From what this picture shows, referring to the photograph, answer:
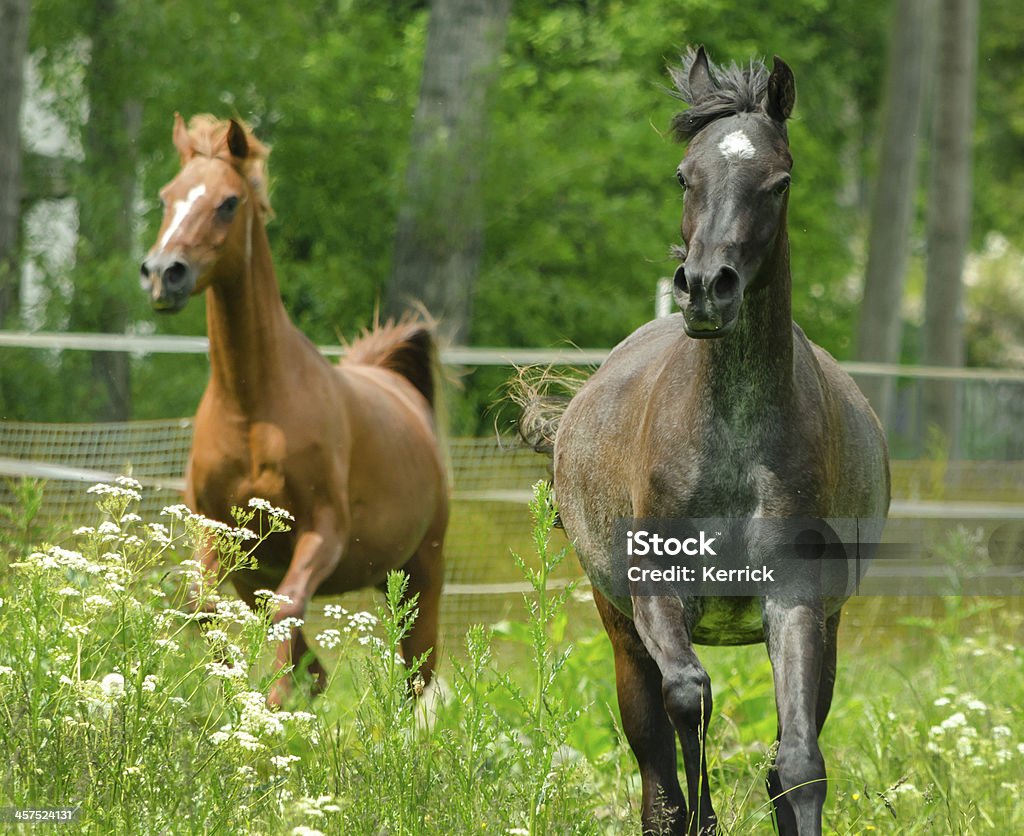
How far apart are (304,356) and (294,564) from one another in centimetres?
101

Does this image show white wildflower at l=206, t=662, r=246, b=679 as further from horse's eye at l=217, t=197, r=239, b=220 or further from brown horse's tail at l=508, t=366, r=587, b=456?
horse's eye at l=217, t=197, r=239, b=220

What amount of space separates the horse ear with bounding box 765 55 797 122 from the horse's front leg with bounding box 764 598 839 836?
1228 mm

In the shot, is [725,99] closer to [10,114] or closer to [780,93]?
[780,93]

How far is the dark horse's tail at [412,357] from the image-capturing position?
8.09m

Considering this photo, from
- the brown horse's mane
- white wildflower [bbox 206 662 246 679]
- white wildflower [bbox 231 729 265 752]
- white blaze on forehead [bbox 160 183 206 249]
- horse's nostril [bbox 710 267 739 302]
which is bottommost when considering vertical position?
white wildflower [bbox 231 729 265 752]

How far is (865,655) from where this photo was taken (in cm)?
838

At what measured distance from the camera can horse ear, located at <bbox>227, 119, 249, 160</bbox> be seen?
6.34 metres

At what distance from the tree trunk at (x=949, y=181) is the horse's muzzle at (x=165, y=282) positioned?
1247 cm

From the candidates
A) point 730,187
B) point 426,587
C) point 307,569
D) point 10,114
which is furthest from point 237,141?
point 10,114

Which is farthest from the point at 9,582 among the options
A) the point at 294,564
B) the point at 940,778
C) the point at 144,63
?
the point at 144,63

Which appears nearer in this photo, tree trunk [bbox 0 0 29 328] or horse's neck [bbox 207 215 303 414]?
horse's neck [bbox 207 215 303 414]

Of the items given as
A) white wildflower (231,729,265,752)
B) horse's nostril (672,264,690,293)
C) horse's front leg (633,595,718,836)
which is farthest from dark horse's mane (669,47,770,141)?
white wildflower (231,729,265,752)

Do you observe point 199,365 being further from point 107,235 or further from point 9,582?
point 9,582

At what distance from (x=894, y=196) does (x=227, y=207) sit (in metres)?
12.6
